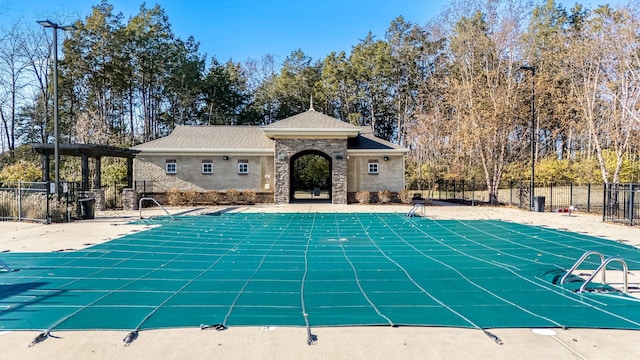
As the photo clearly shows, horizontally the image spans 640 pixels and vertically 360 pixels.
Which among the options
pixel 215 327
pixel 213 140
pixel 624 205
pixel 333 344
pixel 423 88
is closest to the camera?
Result: pixel 333 344

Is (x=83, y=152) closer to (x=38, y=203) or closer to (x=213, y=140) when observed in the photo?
(x=38, y=203)

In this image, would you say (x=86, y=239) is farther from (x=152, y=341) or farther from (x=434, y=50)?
(x=434, y=50)

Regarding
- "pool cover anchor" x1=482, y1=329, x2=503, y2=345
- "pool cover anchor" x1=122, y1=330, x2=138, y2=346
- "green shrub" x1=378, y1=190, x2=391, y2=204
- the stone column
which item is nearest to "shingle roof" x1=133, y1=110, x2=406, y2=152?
"green shrub" x1=378, y1=190, x2=391, y2=204

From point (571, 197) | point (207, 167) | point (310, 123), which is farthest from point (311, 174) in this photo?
point (571, 197)

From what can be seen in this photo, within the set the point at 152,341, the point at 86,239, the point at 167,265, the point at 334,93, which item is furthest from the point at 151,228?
the point at 334,93

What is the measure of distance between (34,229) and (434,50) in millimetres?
32001

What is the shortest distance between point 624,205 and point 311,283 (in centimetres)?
1307

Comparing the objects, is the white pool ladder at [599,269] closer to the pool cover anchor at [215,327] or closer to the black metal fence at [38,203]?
the pool cover anchor at [215,327]

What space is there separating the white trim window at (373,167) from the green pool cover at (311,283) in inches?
407

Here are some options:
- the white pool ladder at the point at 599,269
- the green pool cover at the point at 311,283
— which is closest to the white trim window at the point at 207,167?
the green pool cover at the point at 311,283

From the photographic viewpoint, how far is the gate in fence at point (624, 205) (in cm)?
1192

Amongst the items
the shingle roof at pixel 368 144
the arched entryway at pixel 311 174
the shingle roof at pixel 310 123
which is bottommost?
the arched entryway at pixel 311 174

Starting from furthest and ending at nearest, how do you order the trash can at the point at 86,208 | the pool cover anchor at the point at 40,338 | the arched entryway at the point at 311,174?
the arched entryway at the point at 311,174 < the trash can at the point at 86,208 < the pool cover anchor at the point at 40,338

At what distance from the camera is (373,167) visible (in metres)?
20.4
